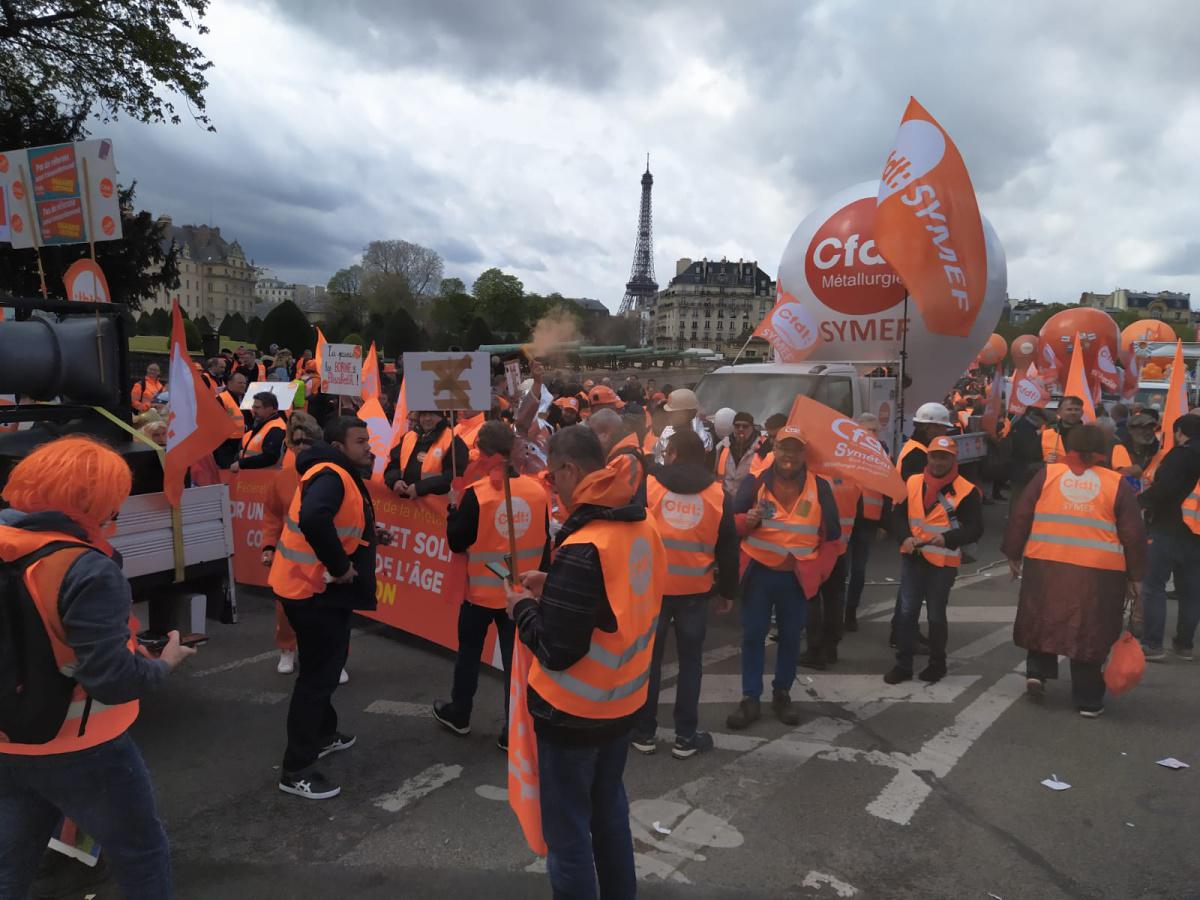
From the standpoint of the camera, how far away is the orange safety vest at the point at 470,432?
5.71m

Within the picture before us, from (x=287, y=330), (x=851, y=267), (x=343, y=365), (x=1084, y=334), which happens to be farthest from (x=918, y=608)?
(x=287, y=330)

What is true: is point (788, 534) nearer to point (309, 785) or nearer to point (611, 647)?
point (611, 647)

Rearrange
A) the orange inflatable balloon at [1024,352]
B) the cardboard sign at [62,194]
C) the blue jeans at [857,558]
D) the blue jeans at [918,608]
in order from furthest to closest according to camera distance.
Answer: the orange inflatable balloon at [1024,352], the blue jeans at [857,558], the cardboard sign at [62,194], the blue jeans at [918,608]

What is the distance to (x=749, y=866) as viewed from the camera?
348cm

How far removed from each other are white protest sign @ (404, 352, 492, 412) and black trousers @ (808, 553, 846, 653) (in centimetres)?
306

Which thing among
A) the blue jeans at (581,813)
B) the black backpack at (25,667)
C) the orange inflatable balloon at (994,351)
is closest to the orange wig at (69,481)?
the black backpack at (25,667)

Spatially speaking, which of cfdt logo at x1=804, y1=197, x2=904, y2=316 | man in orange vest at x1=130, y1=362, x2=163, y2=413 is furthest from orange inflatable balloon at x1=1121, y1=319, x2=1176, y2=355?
man in orange vest at x1=130, y1=362, x2=163, y2=413

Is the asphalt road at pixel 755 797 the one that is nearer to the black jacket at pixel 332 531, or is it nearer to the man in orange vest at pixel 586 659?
the man in orange vest at pixel 586 659

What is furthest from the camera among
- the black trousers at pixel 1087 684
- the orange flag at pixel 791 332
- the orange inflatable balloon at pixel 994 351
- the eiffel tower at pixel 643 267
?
the eiffel tower at pixel 643 267

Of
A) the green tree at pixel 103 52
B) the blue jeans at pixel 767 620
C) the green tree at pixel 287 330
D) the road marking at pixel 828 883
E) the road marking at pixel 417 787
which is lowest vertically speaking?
the road marking at pixel 828 883

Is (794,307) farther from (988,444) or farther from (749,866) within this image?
(749,866)

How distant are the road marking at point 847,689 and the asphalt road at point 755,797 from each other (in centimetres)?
2

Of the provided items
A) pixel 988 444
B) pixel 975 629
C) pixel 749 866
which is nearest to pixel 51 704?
pixel 749 866

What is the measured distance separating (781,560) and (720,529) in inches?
26.8
